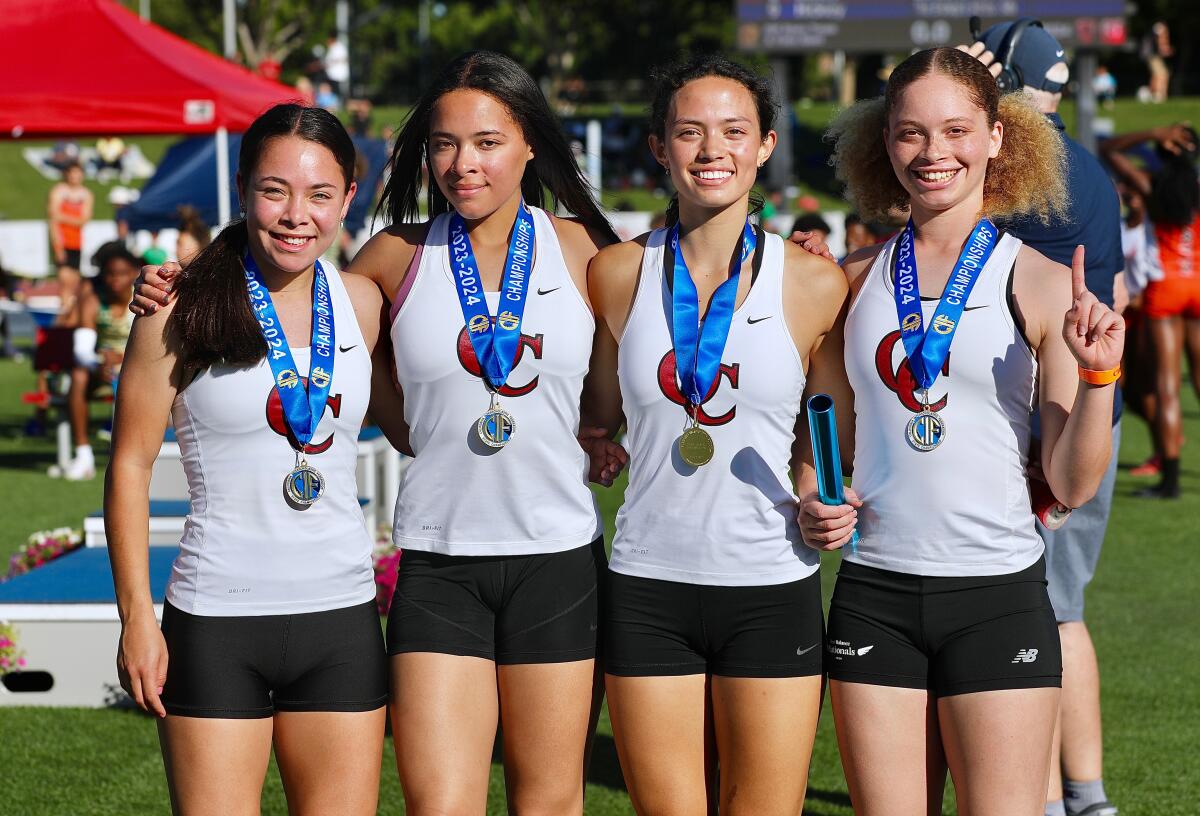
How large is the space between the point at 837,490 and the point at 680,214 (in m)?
0.76

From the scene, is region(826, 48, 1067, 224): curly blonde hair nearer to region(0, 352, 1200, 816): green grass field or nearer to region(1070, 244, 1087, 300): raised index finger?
region(1070, 244, 1087, 300): raised index finger

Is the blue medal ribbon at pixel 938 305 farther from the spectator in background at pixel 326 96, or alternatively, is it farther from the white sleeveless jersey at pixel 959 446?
the spectator in background at pixel 326 96

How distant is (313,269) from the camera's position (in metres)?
3.40

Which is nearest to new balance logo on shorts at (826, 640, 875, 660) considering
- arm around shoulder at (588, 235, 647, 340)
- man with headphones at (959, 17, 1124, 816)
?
arm around shoulder at (588, 235, 647, 340)

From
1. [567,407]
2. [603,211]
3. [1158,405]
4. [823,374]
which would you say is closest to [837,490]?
[823,374]

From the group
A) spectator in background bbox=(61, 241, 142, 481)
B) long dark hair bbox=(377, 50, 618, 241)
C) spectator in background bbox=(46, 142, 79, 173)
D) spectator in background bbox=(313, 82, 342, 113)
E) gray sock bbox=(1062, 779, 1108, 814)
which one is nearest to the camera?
long dark hair bbox=(377, 50, 618, 241)

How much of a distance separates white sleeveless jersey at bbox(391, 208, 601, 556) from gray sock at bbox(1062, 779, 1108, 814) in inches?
77.2

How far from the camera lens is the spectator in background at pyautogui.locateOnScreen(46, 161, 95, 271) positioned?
2152 centimetres

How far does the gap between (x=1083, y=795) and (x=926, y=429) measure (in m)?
1.84

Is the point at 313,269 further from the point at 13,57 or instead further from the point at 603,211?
the point at 13,57

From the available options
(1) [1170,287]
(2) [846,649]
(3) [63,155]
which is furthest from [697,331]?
(3) [63,155]

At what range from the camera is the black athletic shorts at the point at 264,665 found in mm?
3184

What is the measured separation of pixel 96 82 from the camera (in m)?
10.1

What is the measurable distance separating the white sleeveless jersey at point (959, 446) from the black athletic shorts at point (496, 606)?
71cm
